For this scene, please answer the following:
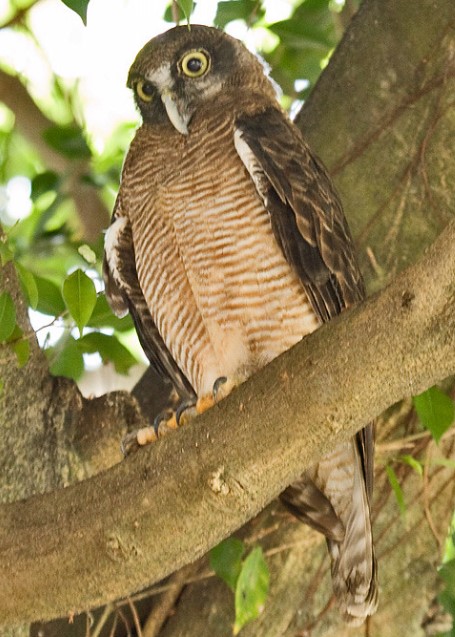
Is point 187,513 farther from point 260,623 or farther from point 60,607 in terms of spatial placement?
point 260,623

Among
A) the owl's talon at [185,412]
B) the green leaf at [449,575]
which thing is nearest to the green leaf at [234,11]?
the owl's talon at [185,412]

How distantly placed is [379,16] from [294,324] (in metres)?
1.59

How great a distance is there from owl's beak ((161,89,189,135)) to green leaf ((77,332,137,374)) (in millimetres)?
894

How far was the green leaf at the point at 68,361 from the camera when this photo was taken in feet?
12.5

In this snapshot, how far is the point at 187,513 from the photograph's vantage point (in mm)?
2488

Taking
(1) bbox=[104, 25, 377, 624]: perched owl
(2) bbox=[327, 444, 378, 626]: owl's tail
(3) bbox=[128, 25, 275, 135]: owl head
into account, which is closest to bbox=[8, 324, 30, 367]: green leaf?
(1) bbox=[104, 25, 377, 624]: perched owl

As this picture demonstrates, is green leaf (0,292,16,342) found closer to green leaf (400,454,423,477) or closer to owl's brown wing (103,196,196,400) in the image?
owl's brown wing (103,196,196,400)

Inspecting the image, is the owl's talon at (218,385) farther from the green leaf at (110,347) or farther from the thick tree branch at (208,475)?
the thick tree branch at (208,475)

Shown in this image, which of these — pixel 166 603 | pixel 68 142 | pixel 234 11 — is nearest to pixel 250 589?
pixel 166 603

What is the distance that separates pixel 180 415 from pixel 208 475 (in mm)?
1036

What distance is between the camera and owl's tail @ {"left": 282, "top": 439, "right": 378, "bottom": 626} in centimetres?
340

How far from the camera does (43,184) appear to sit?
4.40m

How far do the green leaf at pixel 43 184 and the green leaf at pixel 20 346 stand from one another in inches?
50.7

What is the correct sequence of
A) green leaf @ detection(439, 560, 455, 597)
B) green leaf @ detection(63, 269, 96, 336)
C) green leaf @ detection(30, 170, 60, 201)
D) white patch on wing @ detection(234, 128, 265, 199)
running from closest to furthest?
green leaf @ detection(63, 269, 96, 336) → white patch on wing @ detection(234, 128, 265, 199) → green leaf @ detection(439, 560, 455, 597) → green leaf @ detection(30, 170, 60, 201)
